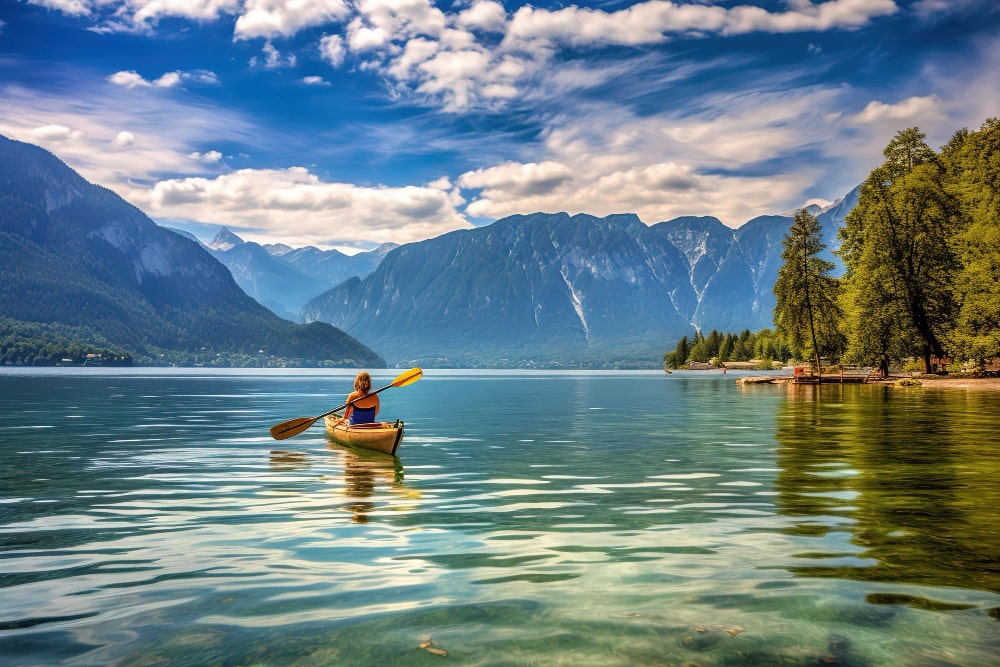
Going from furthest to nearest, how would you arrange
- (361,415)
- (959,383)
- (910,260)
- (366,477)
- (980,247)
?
(910,260), (959,383), (980,247), (361,415), (366,477)

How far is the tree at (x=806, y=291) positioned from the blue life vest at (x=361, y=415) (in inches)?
3105

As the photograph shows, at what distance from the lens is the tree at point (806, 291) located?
96312 mm

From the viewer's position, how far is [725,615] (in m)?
9.06

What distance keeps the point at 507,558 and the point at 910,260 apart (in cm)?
8218

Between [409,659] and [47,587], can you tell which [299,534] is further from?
[409,659]

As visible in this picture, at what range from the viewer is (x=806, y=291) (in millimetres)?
96938

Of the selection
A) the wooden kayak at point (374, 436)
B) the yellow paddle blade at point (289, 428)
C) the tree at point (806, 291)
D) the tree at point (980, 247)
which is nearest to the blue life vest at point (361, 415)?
the wooden kayak at point (374, 436)

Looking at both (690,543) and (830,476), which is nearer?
(690,543)

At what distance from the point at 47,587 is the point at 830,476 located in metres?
19.9

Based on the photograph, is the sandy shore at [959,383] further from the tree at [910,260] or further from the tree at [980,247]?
the tree at [910,260]

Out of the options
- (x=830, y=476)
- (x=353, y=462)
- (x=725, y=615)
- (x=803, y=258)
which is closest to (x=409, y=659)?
(x=725, y=615)

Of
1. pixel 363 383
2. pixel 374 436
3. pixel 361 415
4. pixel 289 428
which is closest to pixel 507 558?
pixel 374 436

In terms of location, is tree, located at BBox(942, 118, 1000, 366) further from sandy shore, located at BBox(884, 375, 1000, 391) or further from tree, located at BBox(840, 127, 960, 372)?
tree, located at BBox(840, 127, 960, 372)

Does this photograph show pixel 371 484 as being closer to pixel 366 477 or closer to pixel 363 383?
pixel 366 477
